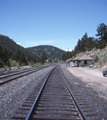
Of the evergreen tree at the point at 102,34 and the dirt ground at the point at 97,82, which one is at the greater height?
the evergreen tree at the point at 102,34

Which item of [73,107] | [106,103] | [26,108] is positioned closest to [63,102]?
[73,107]

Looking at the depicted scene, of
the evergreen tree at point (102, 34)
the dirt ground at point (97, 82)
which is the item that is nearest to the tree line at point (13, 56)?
the dirt ground at point (97, 82)

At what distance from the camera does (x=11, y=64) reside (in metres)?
46.3

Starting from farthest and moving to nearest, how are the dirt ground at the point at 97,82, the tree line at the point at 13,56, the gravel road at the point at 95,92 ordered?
the tree line at the point at 13,56 → the dirt ground at the point at 97,82 → the gravel road at the point at 95,92

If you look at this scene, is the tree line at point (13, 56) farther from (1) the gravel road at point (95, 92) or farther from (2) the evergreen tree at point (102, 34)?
(2) the evergreen tree at point (102, 34)

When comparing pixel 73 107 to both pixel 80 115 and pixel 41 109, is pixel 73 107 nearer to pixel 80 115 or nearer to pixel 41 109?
pixel 80 115

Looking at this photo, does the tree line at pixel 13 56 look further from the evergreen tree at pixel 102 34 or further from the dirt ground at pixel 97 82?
the evergreen tree at pixel 102 34

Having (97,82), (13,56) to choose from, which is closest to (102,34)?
(97,82)

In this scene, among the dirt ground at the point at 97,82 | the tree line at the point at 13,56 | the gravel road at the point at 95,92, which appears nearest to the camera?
the gravel road at the point at 95,92

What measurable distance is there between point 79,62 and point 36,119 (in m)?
40.1

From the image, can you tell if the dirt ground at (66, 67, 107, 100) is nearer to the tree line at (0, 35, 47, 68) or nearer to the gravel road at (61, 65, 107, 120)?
the gravel road at (61, 65, 107, 120)

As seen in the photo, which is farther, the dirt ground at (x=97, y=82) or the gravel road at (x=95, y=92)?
the dirt ground at (x=97, y=82)

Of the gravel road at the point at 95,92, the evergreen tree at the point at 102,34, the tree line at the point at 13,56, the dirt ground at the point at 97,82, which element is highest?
the evergreen tree at the point at 102,34

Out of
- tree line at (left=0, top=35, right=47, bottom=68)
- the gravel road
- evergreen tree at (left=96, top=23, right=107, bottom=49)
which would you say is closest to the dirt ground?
the gravel road
